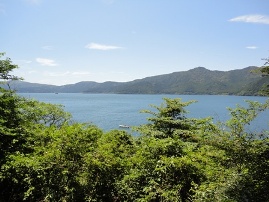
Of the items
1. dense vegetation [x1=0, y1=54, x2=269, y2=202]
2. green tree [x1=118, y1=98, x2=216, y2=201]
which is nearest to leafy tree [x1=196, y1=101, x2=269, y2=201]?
dense vegetation [x1=0, y1=54, x2=269, y2=202]

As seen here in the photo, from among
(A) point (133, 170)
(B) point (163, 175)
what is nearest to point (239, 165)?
(B) point (163, 175)

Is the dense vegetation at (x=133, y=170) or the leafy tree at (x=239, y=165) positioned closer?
the leafy tree at (x=239, y=165)

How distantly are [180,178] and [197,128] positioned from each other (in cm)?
1290

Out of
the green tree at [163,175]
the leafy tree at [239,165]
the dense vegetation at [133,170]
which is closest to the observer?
the leafy tree at [239,165]

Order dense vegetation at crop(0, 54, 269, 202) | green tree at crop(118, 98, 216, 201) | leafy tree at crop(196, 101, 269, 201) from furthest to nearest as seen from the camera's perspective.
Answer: green tree at crop(118, 98, 216, 201) < dense vegetation at crop(0, 54, 269, 202) < leafy tree at crop(196, 101, 269, 201)

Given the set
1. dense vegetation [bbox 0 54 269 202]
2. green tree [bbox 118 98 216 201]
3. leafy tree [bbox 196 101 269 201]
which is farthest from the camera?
green tree [bbox 118 98 216 201]

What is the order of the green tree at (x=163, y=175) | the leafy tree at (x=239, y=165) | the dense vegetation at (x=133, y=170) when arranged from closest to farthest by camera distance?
the leafy tree at (x=239, y=165) → the dense vegetation at (x=133, y=170) → the green tree at (x=163, y=175)

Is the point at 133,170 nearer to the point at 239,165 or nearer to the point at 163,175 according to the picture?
the point at 163,175

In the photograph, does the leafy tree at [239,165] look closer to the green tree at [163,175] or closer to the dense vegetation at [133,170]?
the dense vegetation at [133,170]

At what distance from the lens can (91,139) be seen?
15148 millimetres

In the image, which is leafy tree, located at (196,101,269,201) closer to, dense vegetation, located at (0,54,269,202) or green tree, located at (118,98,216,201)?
dense vegetation, located at (0,54,269,202)

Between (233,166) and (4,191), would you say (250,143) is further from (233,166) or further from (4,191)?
(4,191)

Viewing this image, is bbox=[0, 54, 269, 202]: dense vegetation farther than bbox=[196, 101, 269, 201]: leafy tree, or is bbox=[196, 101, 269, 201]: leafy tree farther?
bbox=[0, 54, 269, 202]: dense vegetation

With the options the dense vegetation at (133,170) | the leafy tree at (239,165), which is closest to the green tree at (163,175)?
the dense vegetation at (133,170)
